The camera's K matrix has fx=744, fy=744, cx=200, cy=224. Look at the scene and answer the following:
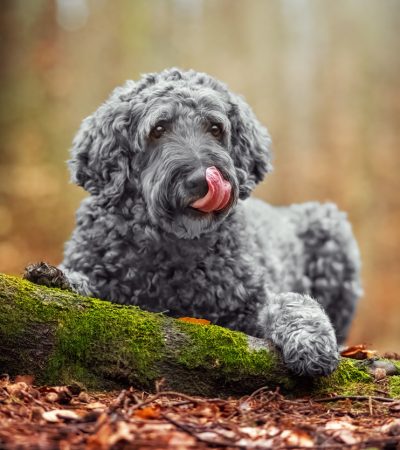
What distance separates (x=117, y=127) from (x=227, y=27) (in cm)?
945

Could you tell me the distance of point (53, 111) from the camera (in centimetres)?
1222

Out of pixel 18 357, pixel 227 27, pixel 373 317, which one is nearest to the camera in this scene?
pixel 18 357

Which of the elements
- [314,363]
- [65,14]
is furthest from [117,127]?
[65,14]

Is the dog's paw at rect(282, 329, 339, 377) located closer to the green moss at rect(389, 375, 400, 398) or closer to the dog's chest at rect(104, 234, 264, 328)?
the green moss at rect(389, 375, 400, 398)

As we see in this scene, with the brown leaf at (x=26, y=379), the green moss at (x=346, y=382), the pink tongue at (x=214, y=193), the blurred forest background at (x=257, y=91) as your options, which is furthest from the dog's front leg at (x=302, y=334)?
the blurred forest background at (x=257, y=91)

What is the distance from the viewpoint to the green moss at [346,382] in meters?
4.06

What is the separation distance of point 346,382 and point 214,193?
51.2 inches

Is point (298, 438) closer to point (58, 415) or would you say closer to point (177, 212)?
point (58, 415)

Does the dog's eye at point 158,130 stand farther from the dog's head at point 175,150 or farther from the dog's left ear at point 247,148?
the dog's left ear at point 247,148

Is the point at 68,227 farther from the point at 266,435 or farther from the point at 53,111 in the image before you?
the point at 266,435

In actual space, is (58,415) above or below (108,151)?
below

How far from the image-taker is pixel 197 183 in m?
4.26

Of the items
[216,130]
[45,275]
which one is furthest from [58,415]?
[216,130]

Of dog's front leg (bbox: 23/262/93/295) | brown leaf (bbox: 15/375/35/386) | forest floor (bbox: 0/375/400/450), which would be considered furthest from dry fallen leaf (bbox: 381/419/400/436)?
dog's front leg (bbox: 23/262/93/295)
